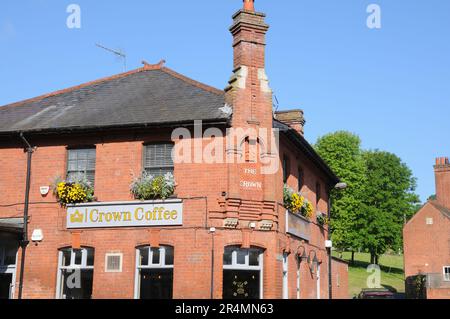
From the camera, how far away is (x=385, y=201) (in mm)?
57094

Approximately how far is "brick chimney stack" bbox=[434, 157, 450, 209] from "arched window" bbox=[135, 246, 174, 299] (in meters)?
41.1

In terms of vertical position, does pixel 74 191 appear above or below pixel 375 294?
above

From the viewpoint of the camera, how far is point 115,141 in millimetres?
19031

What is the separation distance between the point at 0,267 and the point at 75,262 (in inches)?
113

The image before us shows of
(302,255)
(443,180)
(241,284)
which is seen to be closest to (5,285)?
(241,284)

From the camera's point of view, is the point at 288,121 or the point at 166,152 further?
the point at 288,121

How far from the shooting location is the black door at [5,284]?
1931 centimetres

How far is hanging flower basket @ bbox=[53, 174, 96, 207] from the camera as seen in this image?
1864 cm

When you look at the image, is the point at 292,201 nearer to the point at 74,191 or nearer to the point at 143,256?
the point at 143,256

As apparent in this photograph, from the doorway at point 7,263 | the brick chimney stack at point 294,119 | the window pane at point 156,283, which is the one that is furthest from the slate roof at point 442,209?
the doorway at point 7,263

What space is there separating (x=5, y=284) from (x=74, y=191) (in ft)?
13.9

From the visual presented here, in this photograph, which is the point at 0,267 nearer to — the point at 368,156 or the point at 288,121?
the point at 288,121

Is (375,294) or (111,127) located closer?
(111,127)
